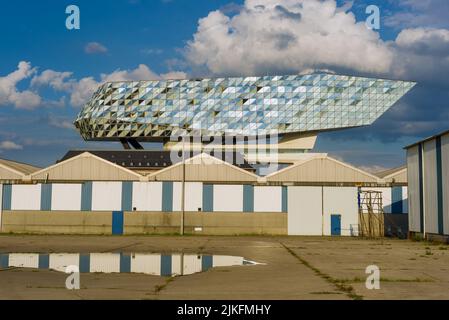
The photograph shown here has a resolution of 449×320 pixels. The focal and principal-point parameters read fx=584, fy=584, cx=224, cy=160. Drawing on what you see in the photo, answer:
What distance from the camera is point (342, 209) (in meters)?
60.7

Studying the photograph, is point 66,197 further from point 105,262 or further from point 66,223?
point 105,262

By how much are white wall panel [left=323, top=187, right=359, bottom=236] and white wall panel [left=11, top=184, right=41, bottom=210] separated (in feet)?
98.1

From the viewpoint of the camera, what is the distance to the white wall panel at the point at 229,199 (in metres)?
60.4

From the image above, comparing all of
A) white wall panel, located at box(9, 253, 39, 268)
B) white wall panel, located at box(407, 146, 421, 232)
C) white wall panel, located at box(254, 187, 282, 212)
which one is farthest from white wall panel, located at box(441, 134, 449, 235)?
white wall panel, located at box(9, 253, 39, 268)

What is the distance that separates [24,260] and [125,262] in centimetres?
473

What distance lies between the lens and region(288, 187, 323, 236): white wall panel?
60375 millimetres

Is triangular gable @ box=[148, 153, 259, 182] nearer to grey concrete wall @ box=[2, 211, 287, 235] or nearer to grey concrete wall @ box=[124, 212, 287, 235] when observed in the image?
grey concrete wall @ box=[124, 212, 287, 235]

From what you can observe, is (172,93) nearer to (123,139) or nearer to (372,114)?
(123,139)

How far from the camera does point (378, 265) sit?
2512 cm

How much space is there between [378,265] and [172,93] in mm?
93061

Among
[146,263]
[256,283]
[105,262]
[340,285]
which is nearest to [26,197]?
[105,262]

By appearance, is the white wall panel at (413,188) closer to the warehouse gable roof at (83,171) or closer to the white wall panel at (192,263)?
the white wall panel at (192,263)
